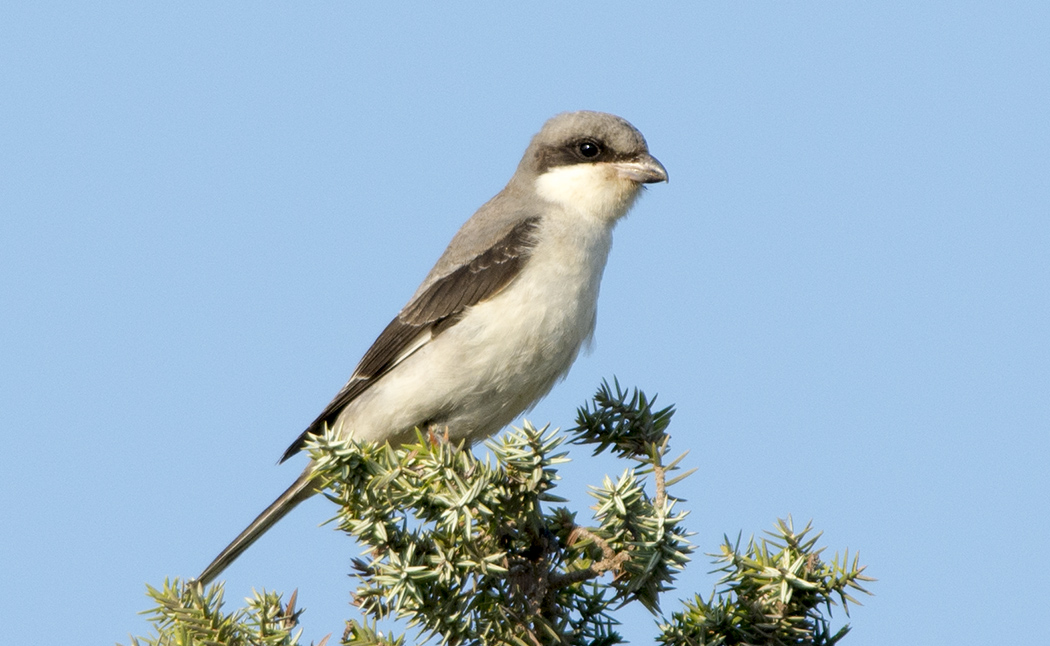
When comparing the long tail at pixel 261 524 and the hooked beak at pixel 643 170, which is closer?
the long tail at pixel 261 524

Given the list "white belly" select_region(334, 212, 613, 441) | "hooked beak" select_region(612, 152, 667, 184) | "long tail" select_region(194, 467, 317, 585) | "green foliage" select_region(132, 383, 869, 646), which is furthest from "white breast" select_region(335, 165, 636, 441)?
"green foliage" select_region(132, 383, 869, 646)

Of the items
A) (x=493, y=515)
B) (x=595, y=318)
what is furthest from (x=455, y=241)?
(x=493, y=515)

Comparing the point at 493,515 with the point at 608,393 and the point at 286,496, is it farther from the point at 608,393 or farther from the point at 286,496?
the point at 286,496

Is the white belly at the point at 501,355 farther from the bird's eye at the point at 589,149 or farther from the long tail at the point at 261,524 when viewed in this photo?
the bird's eye at the point at 589,149

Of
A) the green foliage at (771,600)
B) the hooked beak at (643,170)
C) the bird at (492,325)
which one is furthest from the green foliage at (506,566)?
the hooked beak at (643,170)

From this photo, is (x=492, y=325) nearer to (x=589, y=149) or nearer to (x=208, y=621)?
(x=589, y=149)

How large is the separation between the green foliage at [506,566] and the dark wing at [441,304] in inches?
96.5

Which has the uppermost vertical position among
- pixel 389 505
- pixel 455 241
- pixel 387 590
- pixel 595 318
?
pixel 455 241

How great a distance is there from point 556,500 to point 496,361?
2.28 metres

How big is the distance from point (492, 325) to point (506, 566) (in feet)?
7.87

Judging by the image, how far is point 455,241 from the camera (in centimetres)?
658

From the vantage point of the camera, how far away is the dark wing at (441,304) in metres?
5.88

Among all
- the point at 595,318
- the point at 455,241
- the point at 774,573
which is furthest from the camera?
the point at 455,241

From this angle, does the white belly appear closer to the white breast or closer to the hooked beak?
the white breast
